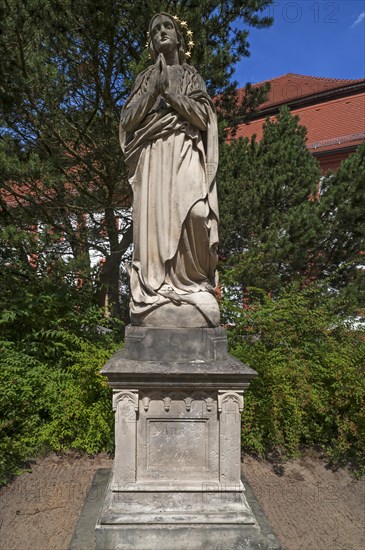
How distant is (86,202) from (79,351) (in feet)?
6.92

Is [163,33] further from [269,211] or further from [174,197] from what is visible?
[269,211]

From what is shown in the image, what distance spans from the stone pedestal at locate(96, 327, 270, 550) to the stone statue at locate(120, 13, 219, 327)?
0.19 metres

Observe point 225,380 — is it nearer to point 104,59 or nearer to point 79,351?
point 79,351

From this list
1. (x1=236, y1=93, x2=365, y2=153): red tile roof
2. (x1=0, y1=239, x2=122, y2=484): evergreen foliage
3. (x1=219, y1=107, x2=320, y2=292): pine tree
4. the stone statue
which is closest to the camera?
the stone statue

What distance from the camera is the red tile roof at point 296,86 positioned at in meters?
16.1

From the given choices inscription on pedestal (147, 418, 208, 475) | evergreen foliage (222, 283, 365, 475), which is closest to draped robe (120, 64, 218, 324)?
inscription on pedestal (147, 418, 208, 475)

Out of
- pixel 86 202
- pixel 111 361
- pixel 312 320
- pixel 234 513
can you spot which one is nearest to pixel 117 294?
pixel 86 202

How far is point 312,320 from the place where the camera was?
16.4ft

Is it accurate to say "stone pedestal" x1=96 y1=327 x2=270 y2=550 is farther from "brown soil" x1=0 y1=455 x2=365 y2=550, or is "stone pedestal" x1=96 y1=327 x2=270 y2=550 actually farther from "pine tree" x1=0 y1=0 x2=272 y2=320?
"pine tree" x1=0 y1=0 x2=272 y2=320

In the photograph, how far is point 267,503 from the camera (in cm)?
347

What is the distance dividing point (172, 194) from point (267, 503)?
2783 millimetres

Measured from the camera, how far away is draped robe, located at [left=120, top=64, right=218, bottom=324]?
8.44 ft

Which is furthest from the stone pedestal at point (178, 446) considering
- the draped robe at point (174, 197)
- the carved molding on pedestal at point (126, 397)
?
the draped robe at point (174, 197)

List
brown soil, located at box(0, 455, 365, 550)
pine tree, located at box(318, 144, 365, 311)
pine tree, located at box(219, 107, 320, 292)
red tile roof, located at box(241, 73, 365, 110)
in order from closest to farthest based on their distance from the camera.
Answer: brown soil, located at box(0, 455, 365, 550), pine tree, located at box(219, 107, 320, 292), pine tree, located at box(318, 144, 365, 311), red tile roof, located at box(241, 73, 365, 110)
